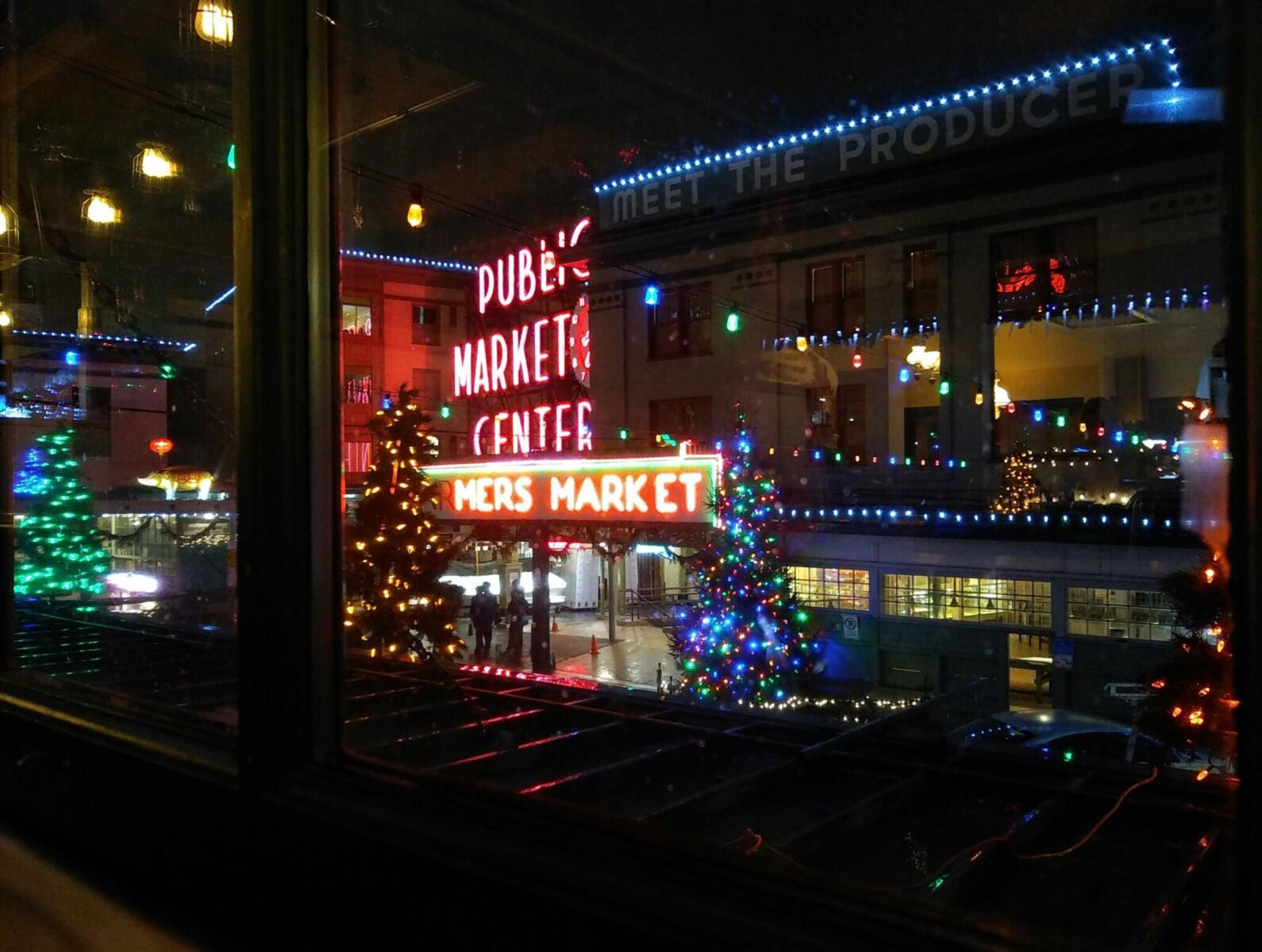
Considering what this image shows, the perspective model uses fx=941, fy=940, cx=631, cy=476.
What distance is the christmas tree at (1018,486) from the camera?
12327 mm

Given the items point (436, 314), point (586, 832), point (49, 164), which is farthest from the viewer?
point (436, 314)

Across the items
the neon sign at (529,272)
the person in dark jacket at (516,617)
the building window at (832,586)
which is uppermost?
the neon sign at (529,272)

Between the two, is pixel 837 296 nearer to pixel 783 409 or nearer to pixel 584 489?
pixel 783 409

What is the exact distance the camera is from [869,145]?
14.4 meters

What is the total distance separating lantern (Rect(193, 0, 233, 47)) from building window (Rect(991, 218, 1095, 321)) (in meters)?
10.9

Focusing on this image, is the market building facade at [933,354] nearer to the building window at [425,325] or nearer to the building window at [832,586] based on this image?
the building window at [832,586]

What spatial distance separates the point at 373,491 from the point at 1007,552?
807 centimetres

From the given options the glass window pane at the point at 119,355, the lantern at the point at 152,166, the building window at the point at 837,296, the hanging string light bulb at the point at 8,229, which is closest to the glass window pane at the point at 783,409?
the building window at the point at 837,296

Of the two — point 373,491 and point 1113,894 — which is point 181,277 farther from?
point 373,491

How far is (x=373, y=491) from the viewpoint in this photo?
10.2 m

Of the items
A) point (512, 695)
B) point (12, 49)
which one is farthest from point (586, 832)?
point (12, 49)

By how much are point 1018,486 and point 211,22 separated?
476 inches

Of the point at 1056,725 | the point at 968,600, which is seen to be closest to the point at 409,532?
the point at 1056,725

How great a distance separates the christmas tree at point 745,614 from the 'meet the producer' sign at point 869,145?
17.8 feet
